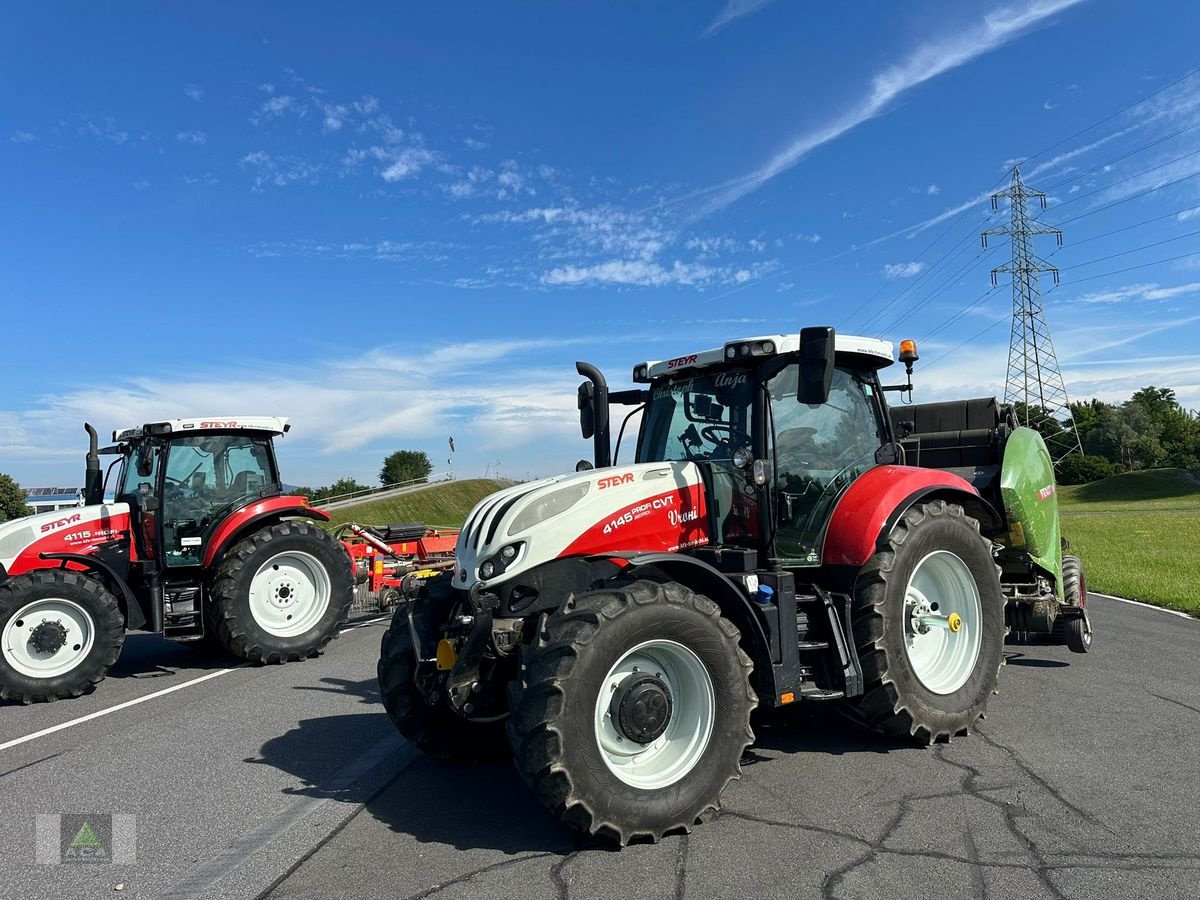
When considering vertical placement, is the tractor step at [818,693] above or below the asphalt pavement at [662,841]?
above

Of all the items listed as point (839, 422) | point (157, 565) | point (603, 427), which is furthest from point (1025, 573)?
point (157, 565)

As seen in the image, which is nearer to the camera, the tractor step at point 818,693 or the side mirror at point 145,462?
the tractor step at point 818,693

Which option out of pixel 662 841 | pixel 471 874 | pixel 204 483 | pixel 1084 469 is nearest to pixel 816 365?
pixel 662 841

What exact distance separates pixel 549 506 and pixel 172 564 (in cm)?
625

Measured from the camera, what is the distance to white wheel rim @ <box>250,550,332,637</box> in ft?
30.1

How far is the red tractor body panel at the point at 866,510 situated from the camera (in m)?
5.10

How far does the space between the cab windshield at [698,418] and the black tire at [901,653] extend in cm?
114

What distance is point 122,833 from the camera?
4.17 metres

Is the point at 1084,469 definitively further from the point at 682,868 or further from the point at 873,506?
the point at 682,868

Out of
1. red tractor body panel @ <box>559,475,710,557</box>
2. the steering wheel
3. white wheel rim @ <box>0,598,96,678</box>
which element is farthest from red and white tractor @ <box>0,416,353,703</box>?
the steering wheel

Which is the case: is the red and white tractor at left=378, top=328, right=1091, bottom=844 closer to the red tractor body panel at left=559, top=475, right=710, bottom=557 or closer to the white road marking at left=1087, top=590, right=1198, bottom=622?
the red tractor body panel at left=559, top=475, right=710, bottom=557

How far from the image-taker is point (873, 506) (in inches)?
205

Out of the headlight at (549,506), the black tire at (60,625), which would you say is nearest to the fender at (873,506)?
the headlight at (549,506)

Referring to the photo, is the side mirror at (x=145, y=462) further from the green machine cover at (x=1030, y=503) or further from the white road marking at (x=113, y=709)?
the green machine cover at (x=1030, y=503)
